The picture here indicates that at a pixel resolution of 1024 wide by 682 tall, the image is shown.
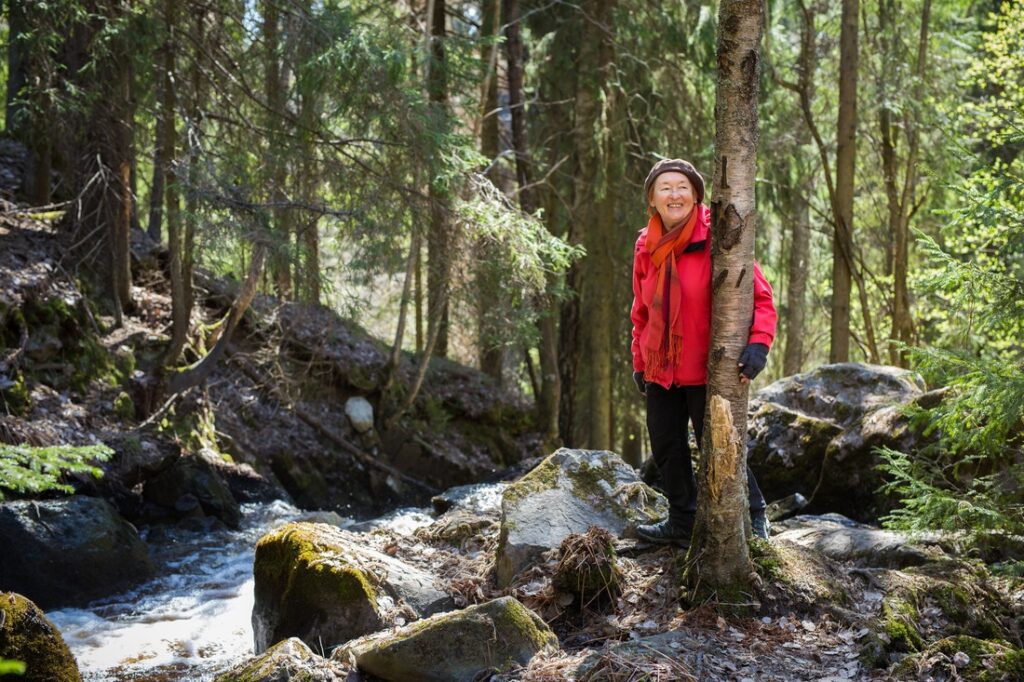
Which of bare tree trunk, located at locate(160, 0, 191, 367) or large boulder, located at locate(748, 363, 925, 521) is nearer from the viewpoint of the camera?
large boulder, located at locate(748, 363, 925, 521)

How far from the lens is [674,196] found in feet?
15.6

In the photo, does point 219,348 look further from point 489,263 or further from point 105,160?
point 489,263

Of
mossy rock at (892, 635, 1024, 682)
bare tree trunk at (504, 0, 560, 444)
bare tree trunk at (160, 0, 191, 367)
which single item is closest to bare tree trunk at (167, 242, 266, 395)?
bare tree trunk at (160, 0, 191, 367)

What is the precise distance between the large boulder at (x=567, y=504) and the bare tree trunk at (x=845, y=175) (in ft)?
19.1

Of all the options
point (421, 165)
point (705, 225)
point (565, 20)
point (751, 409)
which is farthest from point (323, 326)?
point (705, 225)

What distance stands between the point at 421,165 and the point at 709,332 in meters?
6.48

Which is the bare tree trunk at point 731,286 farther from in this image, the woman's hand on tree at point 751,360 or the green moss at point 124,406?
the green moss at point 124,406

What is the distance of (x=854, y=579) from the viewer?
483 centimetres

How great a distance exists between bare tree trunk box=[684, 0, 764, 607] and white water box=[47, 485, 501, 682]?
260 cm

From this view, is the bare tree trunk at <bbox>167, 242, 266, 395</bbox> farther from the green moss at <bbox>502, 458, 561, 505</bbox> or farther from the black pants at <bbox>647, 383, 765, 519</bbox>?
the black pants at <bbox>647, 383, 765, 519</bbox>

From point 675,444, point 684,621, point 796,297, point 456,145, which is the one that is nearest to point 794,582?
point 684,621

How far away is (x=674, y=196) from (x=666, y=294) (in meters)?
0.50

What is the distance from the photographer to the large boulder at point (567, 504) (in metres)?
5.20

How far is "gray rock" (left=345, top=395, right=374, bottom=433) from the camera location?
13.7m
